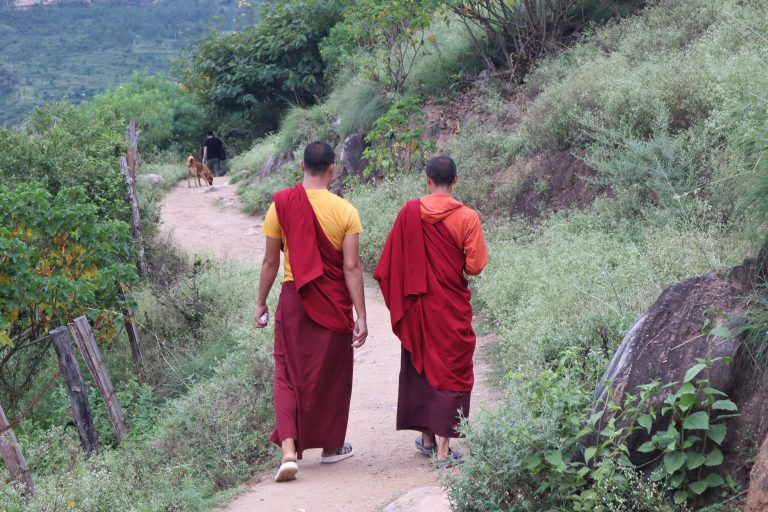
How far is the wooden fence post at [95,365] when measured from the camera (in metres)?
7.61

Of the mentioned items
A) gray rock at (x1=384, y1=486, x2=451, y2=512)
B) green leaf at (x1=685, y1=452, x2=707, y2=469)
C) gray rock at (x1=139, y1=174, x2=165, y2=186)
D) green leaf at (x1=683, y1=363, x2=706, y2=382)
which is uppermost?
green leaf at (x1=683, y1=363, x2=706, y2=382)

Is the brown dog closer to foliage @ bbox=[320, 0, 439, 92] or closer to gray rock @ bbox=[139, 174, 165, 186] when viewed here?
gray rock @ bbox=[139, 174, 165, 186]

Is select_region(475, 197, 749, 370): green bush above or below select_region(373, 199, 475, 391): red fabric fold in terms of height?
below

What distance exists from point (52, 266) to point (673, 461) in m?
7.27

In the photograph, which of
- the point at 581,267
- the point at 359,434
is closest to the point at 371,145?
the point at 581,267

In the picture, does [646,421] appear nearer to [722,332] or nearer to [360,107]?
[722,332]

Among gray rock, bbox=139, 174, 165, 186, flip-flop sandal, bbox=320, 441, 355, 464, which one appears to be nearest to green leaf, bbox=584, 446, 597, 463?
flip-flop sandal, bbox=320, 441, 355, 464

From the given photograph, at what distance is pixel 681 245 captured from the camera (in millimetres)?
7074

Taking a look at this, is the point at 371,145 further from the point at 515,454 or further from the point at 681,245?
the point at 515,454

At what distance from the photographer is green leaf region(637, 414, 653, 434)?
3730mm

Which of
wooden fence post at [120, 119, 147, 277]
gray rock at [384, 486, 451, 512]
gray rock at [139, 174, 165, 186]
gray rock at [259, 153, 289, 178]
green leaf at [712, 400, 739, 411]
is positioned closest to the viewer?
green leaf at [712, 400, 739, 411]

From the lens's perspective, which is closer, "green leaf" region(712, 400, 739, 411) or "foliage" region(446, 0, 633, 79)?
"green leaf" region(712, 400, 739, 411)

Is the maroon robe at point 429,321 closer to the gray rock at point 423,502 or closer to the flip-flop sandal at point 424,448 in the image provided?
the flip-flop sandal at point 424,448

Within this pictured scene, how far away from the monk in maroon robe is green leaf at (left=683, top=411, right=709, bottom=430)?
2199 millimetres
